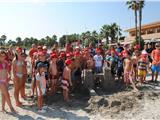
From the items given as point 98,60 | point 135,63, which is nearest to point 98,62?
point 98,60

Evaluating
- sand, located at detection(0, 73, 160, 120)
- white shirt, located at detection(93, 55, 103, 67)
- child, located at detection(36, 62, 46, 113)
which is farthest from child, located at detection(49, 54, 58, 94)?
white shirt, located at detection(93, 55, 103, 67)

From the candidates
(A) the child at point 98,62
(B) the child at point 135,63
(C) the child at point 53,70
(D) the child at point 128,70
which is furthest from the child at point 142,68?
(C) the child at point 53,70

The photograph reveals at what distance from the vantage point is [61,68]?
10484 mm

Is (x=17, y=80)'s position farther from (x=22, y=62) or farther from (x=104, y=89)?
(x=104, y=89)

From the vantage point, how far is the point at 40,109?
29.5 feet

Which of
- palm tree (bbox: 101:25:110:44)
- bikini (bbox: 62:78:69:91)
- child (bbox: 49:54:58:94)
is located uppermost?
palm tree (bbox: 101:25:110:44)

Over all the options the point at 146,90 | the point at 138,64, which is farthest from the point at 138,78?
the point at 146,90

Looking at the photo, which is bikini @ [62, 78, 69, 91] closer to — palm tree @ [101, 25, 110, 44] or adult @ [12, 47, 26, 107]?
adult @ [12, 47, 26, 107]

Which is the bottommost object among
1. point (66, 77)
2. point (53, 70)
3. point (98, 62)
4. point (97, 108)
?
point (97, 108)

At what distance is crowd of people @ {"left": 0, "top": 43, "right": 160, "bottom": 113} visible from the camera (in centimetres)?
892

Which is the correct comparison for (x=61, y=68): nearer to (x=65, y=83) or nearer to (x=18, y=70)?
(x=65, y=83)

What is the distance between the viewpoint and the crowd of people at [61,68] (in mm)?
8922

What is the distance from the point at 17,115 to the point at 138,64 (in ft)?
19.1

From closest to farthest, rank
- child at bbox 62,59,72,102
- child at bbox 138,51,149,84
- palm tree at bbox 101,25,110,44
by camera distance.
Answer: child at bbox 62,59,72,102 < child at bbox 138,51,149,84 < palm tree at bbox 101,25,110,44
